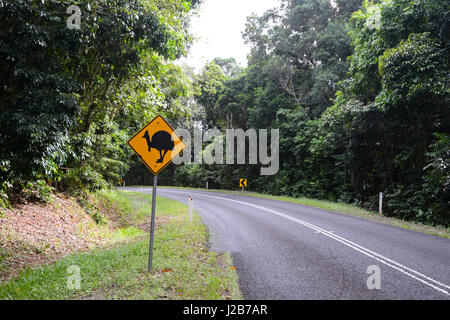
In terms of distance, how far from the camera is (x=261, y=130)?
2589cm

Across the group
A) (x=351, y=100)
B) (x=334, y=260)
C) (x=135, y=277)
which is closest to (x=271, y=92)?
(x=351, y=100)

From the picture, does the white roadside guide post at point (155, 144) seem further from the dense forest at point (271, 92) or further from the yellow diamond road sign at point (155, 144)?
the dense forest at point (271, 92)

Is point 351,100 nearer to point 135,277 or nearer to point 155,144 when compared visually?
point 155,144

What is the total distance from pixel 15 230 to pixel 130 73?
5163 millimetres

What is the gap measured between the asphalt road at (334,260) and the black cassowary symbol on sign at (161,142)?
274 cm

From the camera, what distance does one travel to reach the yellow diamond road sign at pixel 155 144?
5148 mm

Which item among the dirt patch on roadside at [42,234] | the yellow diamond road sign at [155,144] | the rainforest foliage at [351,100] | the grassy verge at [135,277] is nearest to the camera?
the grassy verge at [135,277]

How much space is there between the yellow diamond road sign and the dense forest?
1.54 meters

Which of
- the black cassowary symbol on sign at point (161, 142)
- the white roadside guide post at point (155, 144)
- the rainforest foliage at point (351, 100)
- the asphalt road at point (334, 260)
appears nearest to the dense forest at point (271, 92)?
the rainforest foliage at point (351, 100)

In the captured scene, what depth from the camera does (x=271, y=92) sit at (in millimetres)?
25406

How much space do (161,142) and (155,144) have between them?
124 millimetres

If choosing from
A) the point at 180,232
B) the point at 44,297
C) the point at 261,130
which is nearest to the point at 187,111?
the point at 180,232
